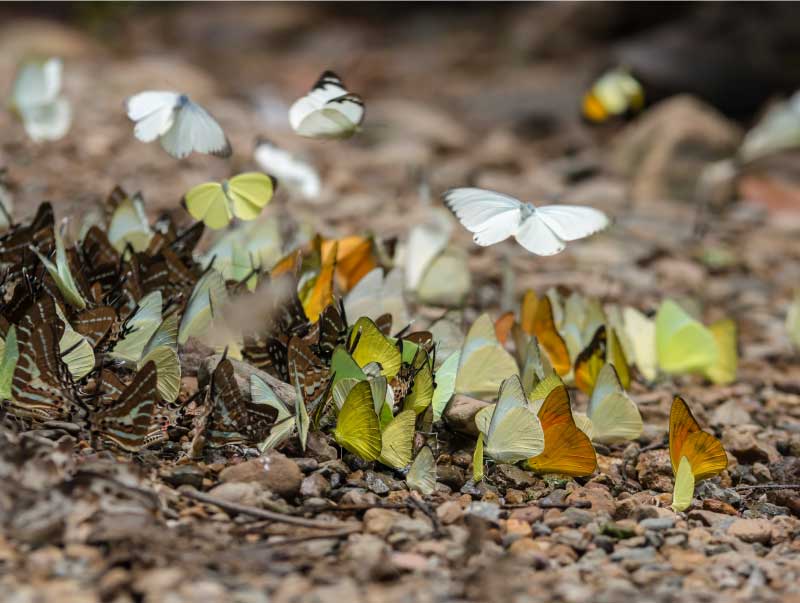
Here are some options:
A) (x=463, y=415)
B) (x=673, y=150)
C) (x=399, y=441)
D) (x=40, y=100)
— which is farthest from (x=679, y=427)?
(x=673, y=150)

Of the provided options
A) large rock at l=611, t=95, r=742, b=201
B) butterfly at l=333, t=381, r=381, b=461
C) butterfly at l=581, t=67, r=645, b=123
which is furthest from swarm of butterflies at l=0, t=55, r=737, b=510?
large rock at l=611, t=95, r=742, b=201

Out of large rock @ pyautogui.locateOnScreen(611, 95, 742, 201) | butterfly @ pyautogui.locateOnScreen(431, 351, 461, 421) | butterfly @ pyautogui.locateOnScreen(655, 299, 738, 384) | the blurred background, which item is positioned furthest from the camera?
large rock @ pyautogui.locateOnScreen(611, 95, 742, 201)

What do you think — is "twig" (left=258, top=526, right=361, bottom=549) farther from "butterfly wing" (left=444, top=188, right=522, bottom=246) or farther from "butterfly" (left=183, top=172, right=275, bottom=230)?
"butterfly" (left=183, top=172, right=275, bottom=230)

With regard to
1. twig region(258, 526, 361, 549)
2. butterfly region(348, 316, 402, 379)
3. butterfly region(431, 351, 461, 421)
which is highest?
butterfly region(348, 316, 402, 379)

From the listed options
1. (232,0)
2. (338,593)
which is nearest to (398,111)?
(338,593)

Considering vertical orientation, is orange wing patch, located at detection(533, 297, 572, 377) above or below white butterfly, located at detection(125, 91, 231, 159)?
below

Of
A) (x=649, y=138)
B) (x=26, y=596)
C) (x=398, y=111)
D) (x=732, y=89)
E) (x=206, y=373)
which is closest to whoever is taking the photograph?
(x=26, y=596)

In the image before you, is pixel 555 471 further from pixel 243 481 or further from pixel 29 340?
pixel 29 340
